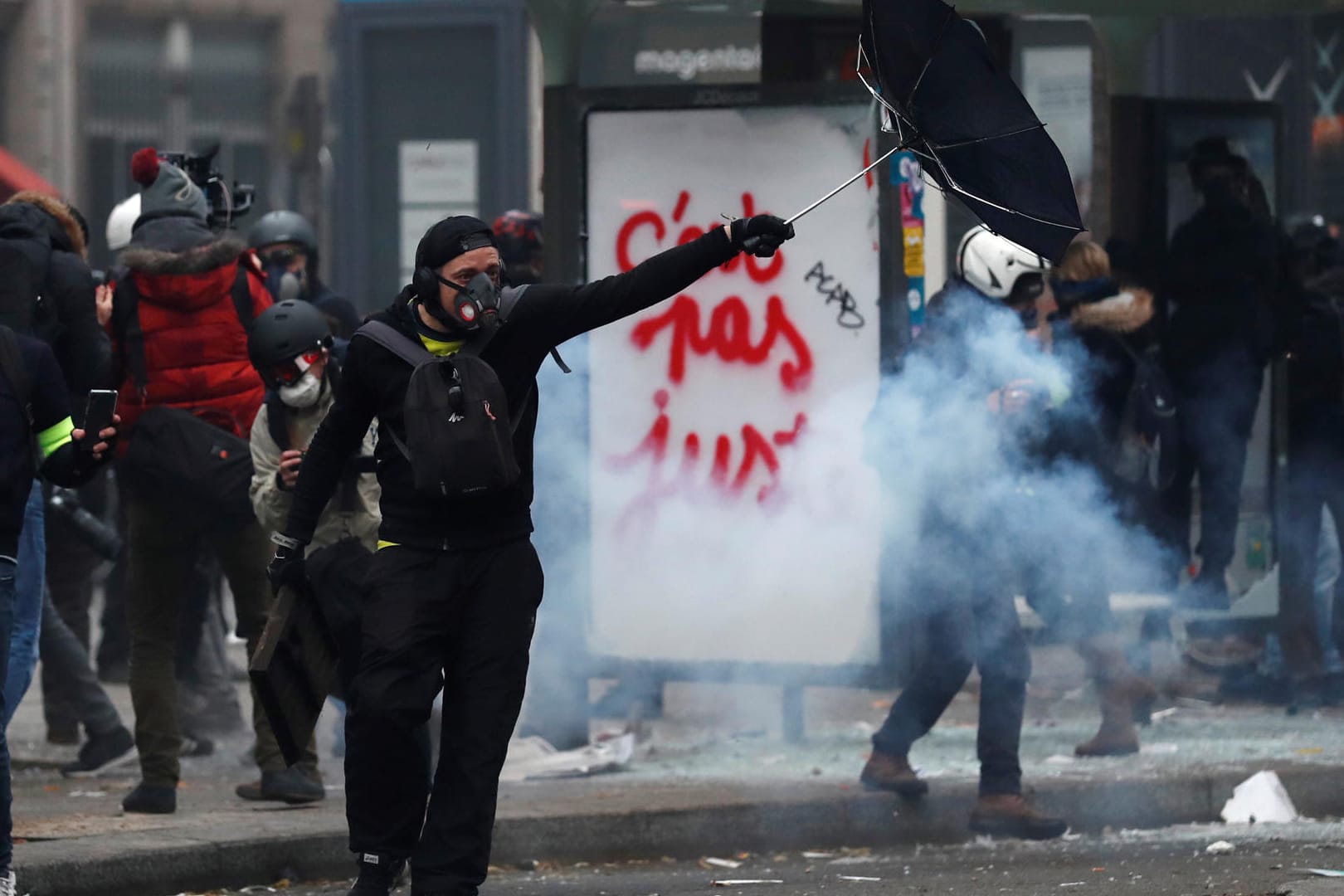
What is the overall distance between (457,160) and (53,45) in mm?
7430

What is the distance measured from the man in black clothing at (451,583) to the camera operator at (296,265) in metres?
3.11

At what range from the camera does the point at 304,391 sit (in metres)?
6.46

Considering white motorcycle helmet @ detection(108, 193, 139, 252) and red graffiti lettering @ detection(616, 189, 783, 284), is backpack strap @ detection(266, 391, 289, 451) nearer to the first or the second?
red graffiti lettering @ detection(616, 189, 783, 284)

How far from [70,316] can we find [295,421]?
27.5 inches

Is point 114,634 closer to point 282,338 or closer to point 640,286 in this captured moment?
point 282,338

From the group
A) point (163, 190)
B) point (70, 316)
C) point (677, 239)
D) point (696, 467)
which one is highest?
point (163, 190)

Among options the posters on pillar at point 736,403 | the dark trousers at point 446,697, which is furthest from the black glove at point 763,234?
the posters on pillar at point 736,403

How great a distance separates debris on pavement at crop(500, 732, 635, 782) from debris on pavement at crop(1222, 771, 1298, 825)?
187cm

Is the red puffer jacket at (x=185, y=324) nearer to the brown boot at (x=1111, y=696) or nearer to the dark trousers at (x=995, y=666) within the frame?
the dark trousers at (x=995, y=666)

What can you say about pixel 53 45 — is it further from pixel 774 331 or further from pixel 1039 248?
pixel 1039 248

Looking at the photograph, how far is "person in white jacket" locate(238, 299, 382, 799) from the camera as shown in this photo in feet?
21.0

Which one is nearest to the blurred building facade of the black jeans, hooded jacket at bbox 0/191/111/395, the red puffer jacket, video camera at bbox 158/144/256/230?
video camera at bbox 158/144/256/230

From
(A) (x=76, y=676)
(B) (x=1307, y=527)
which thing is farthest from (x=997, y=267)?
(A) (x=76, y=676)

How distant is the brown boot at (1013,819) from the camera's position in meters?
6.57
